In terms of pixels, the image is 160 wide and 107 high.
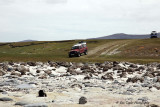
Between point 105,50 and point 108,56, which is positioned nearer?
point 108,56

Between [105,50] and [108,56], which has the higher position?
[105,50]

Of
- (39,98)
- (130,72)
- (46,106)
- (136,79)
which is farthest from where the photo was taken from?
(130,72)

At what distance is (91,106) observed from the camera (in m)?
6.85

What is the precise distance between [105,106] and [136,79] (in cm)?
660

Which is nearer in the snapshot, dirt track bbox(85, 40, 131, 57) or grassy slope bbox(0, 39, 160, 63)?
grassy slope bbox(0, 39, 160, 63)

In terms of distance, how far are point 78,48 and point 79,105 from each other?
47.1 m

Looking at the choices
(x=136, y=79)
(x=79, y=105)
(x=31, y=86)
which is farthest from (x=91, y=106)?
(x=136, y=79)

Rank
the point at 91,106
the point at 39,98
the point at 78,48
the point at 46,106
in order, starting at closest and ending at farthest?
the point at 46,106, the point at 91,106, the point at 39,98, the point at 78,48

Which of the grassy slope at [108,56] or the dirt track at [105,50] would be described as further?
the dirt track at [105,50]

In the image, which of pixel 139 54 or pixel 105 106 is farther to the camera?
pixel 139 54

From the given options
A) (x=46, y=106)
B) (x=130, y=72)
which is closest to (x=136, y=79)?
(x=130, y=72)

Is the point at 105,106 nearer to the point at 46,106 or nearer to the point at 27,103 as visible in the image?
the point at 46,106

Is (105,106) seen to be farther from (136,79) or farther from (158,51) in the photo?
(158,51)

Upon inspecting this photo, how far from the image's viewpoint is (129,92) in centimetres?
976
